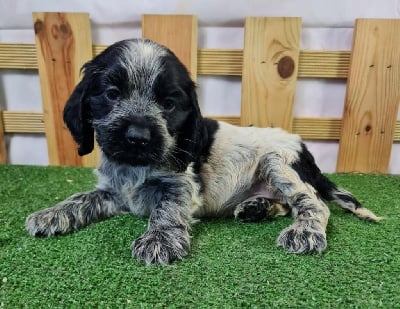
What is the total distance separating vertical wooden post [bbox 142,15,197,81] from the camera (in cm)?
279

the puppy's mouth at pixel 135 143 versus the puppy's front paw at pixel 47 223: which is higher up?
the puppy's mouth at pixel 135 143

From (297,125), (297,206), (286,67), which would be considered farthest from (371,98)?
(297,206)

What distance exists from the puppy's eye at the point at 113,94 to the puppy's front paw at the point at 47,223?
2.00 ft

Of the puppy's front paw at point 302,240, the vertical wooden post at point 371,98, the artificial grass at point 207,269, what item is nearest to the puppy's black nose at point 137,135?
the artificial grass at point 207,269

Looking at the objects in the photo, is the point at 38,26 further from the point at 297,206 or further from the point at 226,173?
the point at 297,206

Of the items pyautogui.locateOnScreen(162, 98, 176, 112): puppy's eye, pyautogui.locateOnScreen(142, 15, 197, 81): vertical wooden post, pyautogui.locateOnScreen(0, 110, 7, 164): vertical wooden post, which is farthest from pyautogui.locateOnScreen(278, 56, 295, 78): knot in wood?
pyautogui.locateOnScreen(0, 110, 7, 164): vertical wooden post

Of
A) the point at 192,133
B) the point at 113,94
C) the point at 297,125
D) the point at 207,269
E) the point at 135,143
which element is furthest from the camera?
the point at 297,125

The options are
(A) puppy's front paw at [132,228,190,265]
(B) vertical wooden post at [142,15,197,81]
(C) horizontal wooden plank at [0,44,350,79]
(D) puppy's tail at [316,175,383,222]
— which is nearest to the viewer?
(A) puppy's front paw at [132,228,190,265]

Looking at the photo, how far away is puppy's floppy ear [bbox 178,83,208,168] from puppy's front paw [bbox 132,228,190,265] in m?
0.38

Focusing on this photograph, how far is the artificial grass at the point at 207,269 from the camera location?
138cm

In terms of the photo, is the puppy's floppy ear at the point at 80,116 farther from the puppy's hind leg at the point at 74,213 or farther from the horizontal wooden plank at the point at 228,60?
the horizontal wooden plank at the point at 228,60

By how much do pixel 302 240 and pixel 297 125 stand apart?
1.44m

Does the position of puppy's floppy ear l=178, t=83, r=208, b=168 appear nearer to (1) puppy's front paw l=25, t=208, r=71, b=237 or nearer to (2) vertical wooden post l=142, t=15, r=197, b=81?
(1) puppy's front paw l=25, t=208, r=71, b=237

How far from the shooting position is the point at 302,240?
5.82 ft
